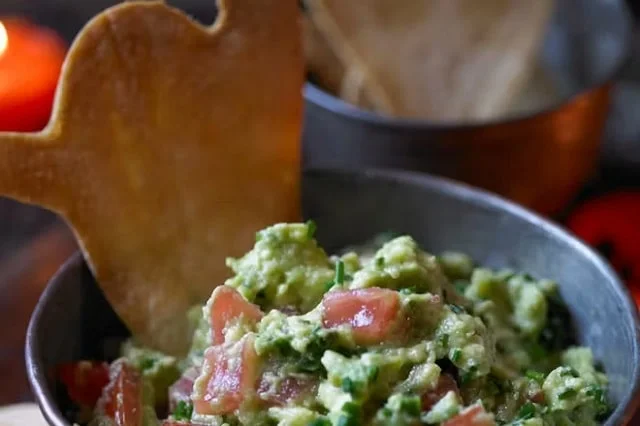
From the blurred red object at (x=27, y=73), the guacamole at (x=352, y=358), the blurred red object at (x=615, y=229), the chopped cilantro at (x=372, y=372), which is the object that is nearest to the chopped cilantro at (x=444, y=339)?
the guacamole at (x=352, y=358)

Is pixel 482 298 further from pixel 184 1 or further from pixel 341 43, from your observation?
pixel 184 1

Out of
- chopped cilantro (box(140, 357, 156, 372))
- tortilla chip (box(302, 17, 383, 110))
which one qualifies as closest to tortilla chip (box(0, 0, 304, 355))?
chopped cilantro (box(140, 357, 156, 372))

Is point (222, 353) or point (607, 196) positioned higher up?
point (222, 353)

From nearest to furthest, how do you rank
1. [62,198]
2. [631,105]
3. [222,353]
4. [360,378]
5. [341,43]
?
[360,378] < [222,353] < [62,198] < [341,43] < [631,105]

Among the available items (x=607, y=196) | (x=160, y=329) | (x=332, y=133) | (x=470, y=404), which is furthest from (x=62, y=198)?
(x=607, y=196)

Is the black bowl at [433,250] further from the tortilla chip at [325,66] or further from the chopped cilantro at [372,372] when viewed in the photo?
the tortilla chip at [325,66]

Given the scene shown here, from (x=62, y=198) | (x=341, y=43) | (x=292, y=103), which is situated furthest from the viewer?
(x=341, y=43)

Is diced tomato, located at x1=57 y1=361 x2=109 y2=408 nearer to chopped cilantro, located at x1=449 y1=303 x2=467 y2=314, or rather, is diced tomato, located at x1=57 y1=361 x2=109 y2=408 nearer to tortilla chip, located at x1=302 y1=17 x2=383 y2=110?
chopped cilantro, located at x1=449 y1=303 x2=467 y2=314
